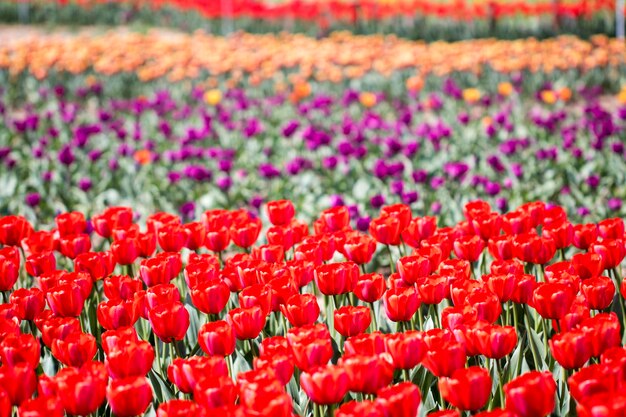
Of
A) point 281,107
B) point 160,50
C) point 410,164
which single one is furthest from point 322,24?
point 410,164

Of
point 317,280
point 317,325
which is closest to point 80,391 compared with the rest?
point 317,325

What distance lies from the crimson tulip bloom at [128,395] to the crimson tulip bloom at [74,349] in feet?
0.98

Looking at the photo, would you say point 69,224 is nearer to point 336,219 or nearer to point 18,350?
point 336,219

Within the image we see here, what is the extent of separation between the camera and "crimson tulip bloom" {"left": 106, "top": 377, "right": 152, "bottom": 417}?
65.3 inches

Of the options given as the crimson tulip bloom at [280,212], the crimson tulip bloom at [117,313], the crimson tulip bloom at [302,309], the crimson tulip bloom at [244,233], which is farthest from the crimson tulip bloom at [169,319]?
the crimson tulip bloom at [280,212]

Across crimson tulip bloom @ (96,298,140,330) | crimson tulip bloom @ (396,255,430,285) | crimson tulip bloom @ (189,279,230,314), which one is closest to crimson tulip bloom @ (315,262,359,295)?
crimson tulip bloom @ (396,255,430,285)

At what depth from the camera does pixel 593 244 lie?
8.14 ft

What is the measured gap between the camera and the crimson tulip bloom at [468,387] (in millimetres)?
1632

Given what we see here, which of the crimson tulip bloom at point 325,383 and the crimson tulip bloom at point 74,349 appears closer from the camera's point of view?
the crimson tulip bloom at point 325,383

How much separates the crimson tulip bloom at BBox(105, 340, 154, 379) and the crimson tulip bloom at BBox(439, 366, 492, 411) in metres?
0.64

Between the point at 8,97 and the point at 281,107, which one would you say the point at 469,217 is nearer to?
the point at 281,107

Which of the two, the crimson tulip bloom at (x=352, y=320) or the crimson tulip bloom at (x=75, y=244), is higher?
the crimson tulip bloom at (x=75, y=244)

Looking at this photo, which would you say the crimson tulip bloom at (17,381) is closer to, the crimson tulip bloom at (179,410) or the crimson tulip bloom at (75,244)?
the crimson tulip bloom at (179,410)

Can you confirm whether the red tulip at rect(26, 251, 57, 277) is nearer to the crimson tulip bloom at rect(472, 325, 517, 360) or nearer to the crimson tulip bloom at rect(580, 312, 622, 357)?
the crimson tulip bloom at rect(472, 325, 517, 360)
